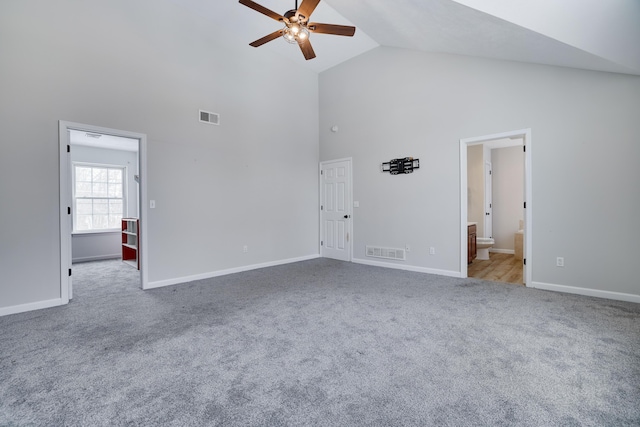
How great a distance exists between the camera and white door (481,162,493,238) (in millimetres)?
6988

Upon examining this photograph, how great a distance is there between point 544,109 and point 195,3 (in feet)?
16.4

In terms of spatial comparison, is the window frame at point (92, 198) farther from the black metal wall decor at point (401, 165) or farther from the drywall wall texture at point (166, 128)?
the black metal wall decor at point (401, 165)

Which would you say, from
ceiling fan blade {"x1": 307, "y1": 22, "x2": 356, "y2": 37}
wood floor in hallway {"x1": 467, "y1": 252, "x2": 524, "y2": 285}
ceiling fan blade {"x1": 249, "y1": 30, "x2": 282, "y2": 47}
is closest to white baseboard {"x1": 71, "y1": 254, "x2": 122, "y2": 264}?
ceiling fan blade {"x1": 249, "y1": 30, "x2": 282, "y2": 47}

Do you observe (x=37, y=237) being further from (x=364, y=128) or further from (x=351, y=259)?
(x=364, y=128)

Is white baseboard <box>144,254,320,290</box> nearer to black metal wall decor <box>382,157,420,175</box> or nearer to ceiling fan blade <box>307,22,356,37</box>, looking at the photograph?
black metal wall decor <box>382,157,420,175</box>

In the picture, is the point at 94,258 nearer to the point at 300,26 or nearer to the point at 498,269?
the point at 300,26

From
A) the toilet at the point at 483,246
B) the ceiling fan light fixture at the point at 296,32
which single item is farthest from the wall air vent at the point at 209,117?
the toilet at the point at 483,246

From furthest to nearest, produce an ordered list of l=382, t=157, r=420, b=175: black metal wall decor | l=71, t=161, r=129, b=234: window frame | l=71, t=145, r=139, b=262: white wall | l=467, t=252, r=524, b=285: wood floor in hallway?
1. l=71, t=161, r=129, b=234: window frame
2. l=71, t=145, r=139, b=262: white wall
3. l=382, t=157, r=420, b=175: black metal wall decor
4. l=467, t=252, r=524, b=285: wood floor in hallway

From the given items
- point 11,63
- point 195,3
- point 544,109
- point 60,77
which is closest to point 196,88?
point 195,3

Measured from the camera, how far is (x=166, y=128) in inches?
166

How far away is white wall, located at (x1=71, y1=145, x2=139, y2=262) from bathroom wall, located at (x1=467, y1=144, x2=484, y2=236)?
→ 8472mm

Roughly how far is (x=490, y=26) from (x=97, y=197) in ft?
27.7

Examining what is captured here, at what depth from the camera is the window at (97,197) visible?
22.5ft

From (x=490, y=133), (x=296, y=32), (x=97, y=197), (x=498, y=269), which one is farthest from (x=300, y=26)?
(x=97, y=197)
